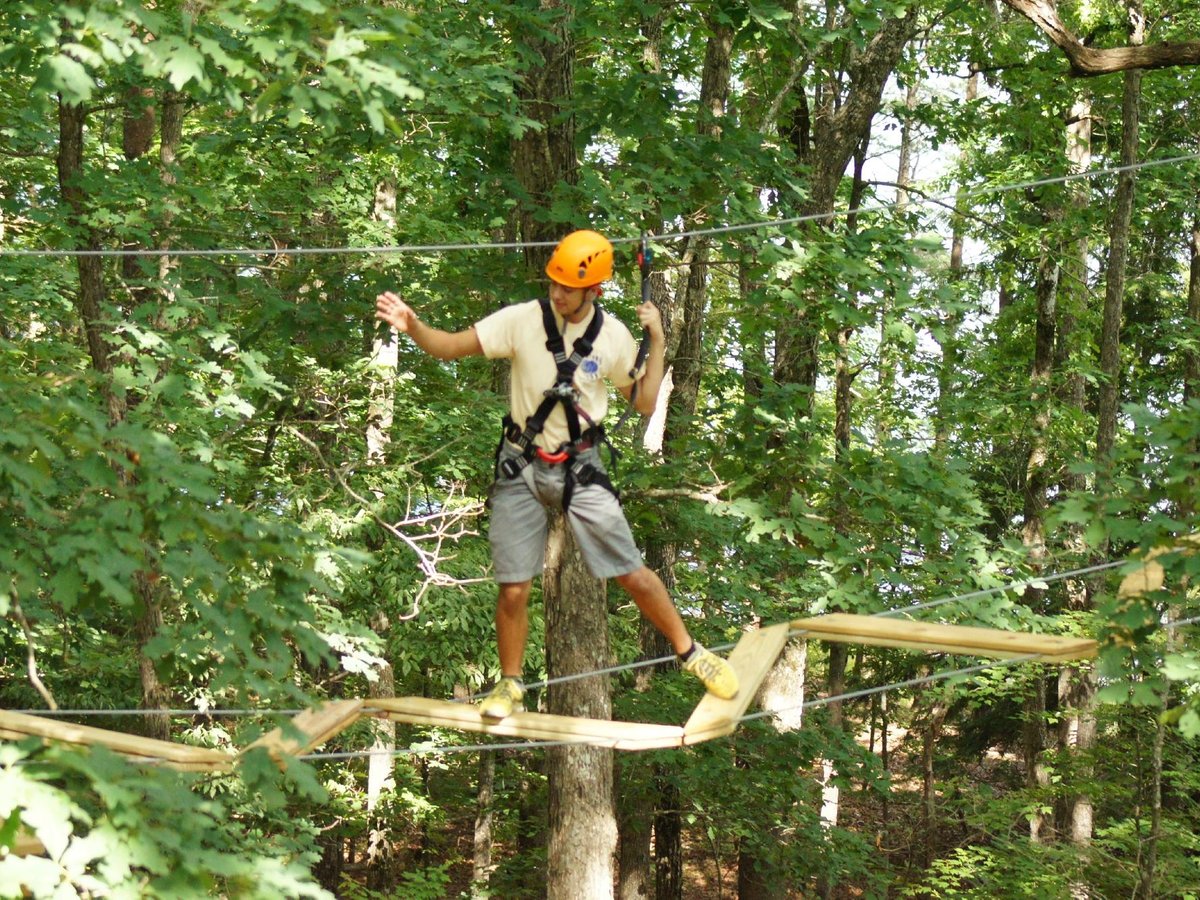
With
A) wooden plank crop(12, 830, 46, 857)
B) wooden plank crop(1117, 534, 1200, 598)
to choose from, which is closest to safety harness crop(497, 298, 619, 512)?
wooden plank crop(1117, 534, 1200, 598)

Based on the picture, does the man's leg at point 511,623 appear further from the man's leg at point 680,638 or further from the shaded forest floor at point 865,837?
the shaded forest floor at point 865,837

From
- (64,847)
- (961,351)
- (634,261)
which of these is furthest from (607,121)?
(961,351)

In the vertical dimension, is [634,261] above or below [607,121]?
below

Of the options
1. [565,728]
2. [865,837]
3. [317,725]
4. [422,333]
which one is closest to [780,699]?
[865,837]

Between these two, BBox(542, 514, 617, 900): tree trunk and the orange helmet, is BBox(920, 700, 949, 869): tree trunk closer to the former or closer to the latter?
BBox(542, 514, 617, 900): tree trunk

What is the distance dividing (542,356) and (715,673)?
136 cm

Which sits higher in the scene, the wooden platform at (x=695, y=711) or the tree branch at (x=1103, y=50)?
the tree branch at (x=1103, y=50)

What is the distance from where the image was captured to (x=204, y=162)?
9422mm

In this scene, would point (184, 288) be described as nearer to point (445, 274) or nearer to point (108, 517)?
point (445, 274)

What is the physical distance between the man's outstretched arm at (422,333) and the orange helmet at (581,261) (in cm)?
41

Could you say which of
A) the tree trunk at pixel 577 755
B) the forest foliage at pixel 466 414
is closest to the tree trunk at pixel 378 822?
the forest foliage at pixel 466 414

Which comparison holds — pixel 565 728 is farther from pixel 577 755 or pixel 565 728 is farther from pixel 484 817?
pixel 484 817

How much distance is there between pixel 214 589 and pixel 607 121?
13.4 feet

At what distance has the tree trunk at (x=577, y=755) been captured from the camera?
6469 mm
